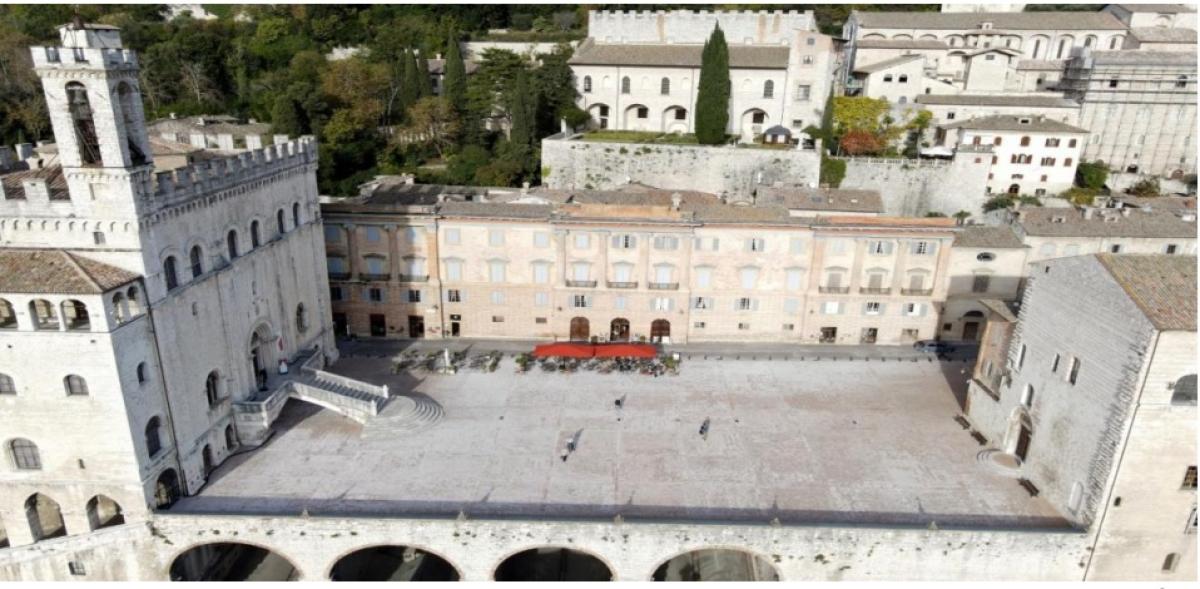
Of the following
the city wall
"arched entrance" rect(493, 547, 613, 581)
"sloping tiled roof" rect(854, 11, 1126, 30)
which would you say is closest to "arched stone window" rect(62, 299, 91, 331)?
"arched entrance" rect(493, 547, 613, 581)

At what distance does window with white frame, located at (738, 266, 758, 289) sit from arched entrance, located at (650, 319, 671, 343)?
523 cm

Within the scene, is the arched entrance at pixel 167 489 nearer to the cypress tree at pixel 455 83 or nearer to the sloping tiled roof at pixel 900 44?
the cypress tree at pixel 455 83

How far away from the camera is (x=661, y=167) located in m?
58.9

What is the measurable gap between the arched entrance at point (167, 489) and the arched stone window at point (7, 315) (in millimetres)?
7274

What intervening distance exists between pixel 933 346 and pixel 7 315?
45.1m

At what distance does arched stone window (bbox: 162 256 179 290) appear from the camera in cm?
2545

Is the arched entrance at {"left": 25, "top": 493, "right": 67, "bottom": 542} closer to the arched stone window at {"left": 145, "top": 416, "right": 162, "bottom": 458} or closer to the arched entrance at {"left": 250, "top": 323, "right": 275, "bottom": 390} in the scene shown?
the arched stone window at {"left": 145, "top": 416, "right": 162, "bottom": 458}

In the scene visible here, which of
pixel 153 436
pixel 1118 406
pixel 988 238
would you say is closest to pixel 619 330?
pixel 988 238

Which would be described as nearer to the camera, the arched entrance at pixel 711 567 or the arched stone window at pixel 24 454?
the arched stone window at pixel 24 454

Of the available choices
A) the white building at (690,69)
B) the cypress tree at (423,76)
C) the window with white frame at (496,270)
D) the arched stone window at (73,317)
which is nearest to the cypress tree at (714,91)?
the white building at (690,69)

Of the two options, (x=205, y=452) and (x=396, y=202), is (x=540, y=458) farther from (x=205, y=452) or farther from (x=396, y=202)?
(x=396, y=202)

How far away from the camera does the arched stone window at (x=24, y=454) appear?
82.0ft

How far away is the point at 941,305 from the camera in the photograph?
42812mm

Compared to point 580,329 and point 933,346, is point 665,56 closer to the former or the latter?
point 580,329
